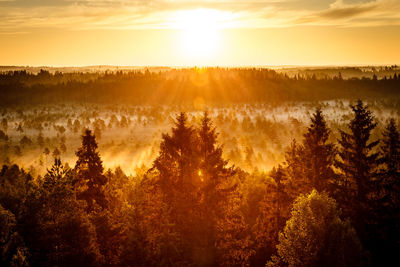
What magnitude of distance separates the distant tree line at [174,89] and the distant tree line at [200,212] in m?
144

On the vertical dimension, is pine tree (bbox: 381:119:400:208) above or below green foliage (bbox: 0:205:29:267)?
above

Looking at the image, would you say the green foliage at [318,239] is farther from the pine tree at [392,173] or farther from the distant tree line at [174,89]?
the distant tree line at [174,89]

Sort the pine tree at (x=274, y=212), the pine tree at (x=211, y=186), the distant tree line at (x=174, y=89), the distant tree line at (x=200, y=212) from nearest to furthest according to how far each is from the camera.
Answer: the distant tree line at (x=200, y=212)
the pine tree at (x=211, y=186)
the pine tree at (x=274, y=212)
the distant tree line at (x=174, y=89)

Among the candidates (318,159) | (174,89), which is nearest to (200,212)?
(318,159)

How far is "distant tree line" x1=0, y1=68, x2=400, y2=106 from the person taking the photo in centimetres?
17000

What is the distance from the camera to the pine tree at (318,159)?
28.4 metres

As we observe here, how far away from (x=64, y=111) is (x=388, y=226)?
138 meters

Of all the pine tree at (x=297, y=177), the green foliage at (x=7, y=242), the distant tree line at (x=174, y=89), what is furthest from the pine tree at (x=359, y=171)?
the distant tree line at (x=174, y=89)

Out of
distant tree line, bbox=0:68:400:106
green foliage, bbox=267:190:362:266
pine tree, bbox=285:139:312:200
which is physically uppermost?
distant tree line, bbox=0:68:400:106

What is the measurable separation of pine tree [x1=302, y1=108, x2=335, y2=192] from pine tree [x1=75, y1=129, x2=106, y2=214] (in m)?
14.6

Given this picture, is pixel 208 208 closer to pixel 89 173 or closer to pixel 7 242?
pixel 89 173

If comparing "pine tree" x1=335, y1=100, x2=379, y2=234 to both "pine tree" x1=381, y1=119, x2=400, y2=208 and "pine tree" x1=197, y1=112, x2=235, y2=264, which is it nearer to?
"pine tree" x1=381, y1=119, x2=400, y2=208

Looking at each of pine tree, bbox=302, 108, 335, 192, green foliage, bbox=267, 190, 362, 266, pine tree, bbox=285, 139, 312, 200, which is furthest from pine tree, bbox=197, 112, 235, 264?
pine tree, bbox=302, 108, 335, 192

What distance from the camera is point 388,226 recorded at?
27.1m
